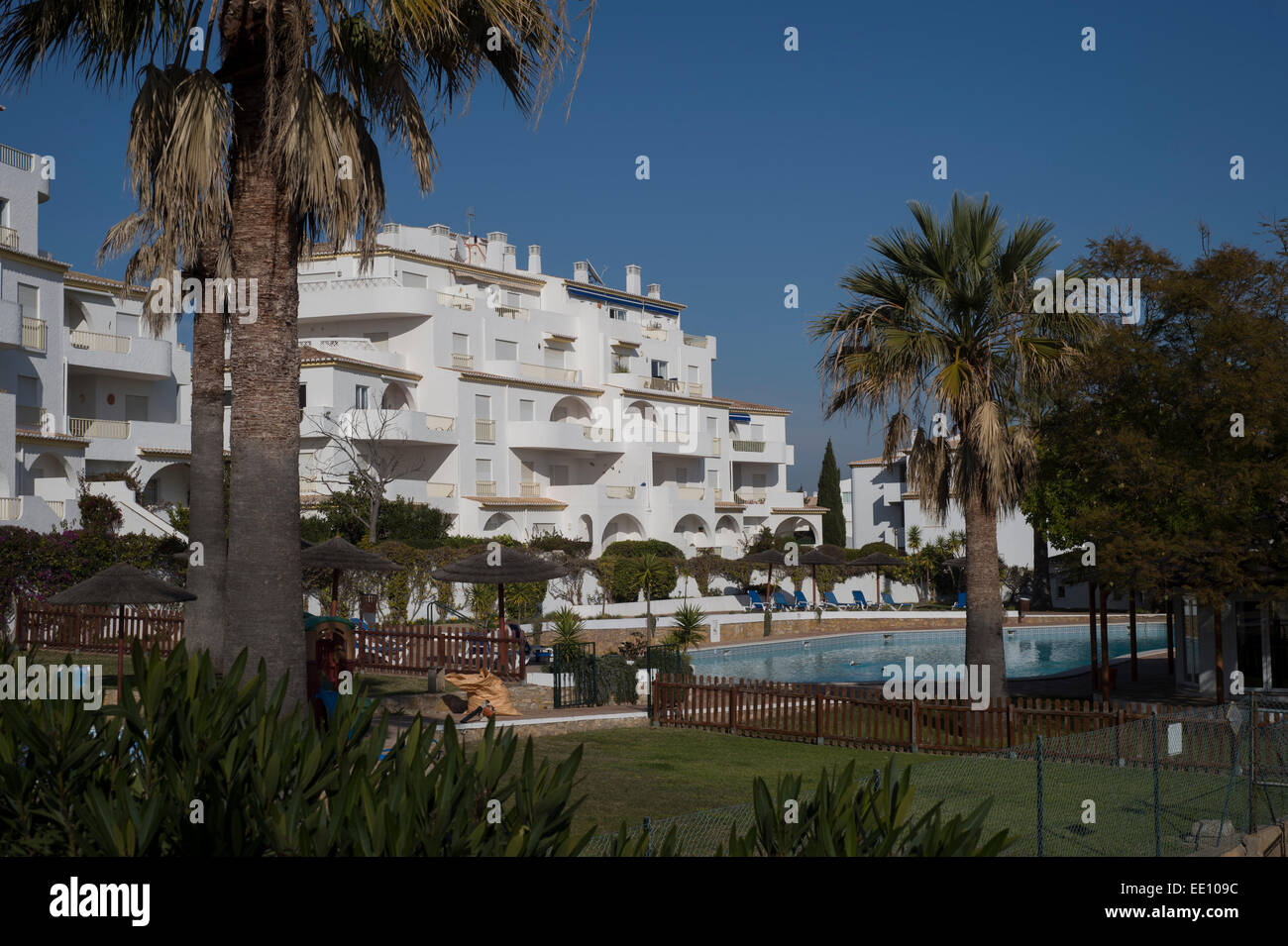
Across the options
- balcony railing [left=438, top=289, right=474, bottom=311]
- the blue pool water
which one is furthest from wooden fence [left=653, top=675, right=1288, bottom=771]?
balcony railing [left=438, top=289, right=474, bottom=311]

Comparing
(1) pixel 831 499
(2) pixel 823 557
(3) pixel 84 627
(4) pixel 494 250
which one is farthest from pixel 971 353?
(1) pixel 831 499

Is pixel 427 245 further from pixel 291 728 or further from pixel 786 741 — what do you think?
pixel 291 728

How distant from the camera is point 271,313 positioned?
10539 millimetres

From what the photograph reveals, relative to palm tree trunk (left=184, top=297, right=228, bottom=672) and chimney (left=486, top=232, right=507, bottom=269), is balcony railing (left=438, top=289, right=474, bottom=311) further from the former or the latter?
palm tree trunk (left=184, top=297, right=228, bottom=672)

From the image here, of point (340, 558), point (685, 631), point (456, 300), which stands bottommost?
point (685, 631)

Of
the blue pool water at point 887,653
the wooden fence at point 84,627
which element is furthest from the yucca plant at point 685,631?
the wooden fence at point 84,627

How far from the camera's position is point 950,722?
16.9 meters

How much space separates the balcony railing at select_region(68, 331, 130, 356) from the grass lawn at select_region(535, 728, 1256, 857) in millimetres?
29628

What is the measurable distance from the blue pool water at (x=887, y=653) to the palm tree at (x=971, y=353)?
1083 cm

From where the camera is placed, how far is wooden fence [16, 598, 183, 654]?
73.7 ft

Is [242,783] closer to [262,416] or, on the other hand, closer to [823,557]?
[262,416]

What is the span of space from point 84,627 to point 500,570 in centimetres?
895

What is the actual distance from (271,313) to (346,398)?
34.9 meters

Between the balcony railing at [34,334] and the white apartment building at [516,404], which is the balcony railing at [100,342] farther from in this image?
the white apartment building at [516,404]
